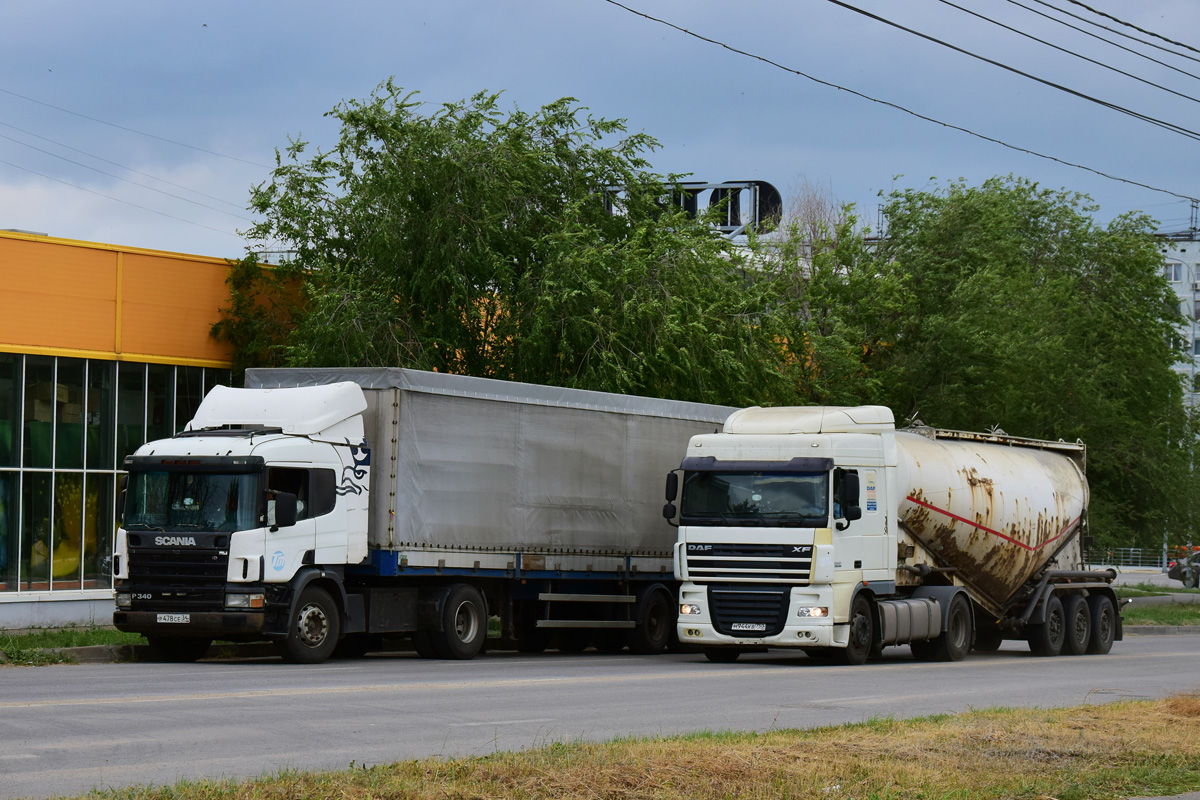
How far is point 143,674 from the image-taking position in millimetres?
17000

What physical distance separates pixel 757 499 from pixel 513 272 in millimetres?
10145

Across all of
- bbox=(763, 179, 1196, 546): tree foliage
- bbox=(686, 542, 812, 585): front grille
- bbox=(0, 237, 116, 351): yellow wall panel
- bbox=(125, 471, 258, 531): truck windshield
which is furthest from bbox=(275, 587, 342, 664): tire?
bbox=(763, 179, 1196, 546): tree foliage

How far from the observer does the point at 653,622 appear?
78.1 ft

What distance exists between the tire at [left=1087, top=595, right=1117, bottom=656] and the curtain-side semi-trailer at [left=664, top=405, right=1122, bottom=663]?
85.1 inches

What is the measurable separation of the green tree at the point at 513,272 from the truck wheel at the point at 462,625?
719 centimetres

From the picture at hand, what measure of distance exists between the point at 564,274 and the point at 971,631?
958cm

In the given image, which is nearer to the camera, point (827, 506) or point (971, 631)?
point (827, 506)

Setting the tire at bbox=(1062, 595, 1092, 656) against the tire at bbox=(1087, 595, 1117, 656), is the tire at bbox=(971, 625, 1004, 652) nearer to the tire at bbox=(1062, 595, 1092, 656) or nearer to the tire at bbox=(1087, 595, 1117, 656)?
the tire at bbox=(1062, 595, 1092, 656)

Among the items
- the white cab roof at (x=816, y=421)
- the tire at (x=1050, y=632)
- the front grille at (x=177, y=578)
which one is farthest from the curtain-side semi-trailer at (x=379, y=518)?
the tire at (x=1050, y=632)

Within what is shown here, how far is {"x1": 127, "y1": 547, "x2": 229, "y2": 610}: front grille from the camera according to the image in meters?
18.6

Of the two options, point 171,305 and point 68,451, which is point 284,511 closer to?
point 68,451

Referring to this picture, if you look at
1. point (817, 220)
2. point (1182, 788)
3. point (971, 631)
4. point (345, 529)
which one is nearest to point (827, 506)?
point (971, 631)

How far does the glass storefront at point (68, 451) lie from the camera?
27281 mm

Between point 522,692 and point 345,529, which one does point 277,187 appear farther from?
point 522,692
